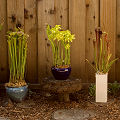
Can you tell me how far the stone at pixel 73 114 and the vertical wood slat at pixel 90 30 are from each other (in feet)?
→ 2.62

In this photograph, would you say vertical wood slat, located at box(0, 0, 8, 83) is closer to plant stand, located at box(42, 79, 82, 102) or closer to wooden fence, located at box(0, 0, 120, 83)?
wooden fence, located at box(0, 0, 120, 83)

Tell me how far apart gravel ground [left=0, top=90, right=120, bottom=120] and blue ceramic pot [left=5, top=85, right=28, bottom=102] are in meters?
0.07

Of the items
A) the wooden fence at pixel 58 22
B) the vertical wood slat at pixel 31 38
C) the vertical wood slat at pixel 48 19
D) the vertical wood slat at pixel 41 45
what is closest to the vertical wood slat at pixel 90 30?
the wooden fence at pixel 58 22

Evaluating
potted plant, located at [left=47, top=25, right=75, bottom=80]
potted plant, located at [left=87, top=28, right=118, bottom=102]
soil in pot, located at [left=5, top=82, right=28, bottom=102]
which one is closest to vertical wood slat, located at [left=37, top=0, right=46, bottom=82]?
potted plant, located at [left=47, top=25, right=75, bottom=80]

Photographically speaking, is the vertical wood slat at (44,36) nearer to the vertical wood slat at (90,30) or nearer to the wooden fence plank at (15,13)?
the wooden fence plank at (15,13)

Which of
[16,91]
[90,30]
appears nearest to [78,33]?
[90,30]

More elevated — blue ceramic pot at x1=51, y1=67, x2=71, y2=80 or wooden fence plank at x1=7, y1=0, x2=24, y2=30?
wooden fence plank at x1=7, y1=0, x2=24, y2=30

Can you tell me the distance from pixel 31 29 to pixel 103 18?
3.28 feet

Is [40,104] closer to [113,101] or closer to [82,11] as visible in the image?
[113,101]

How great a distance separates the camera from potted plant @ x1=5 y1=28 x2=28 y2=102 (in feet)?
10.6

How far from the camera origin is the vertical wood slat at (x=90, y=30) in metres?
3.60

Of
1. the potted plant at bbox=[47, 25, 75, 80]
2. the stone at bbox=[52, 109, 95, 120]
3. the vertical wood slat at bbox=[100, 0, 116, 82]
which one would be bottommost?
the stone at bbox=[52, 109, 95, 120]

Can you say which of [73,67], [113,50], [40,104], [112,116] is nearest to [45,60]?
[73,67]

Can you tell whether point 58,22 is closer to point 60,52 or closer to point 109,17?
point 60,52
